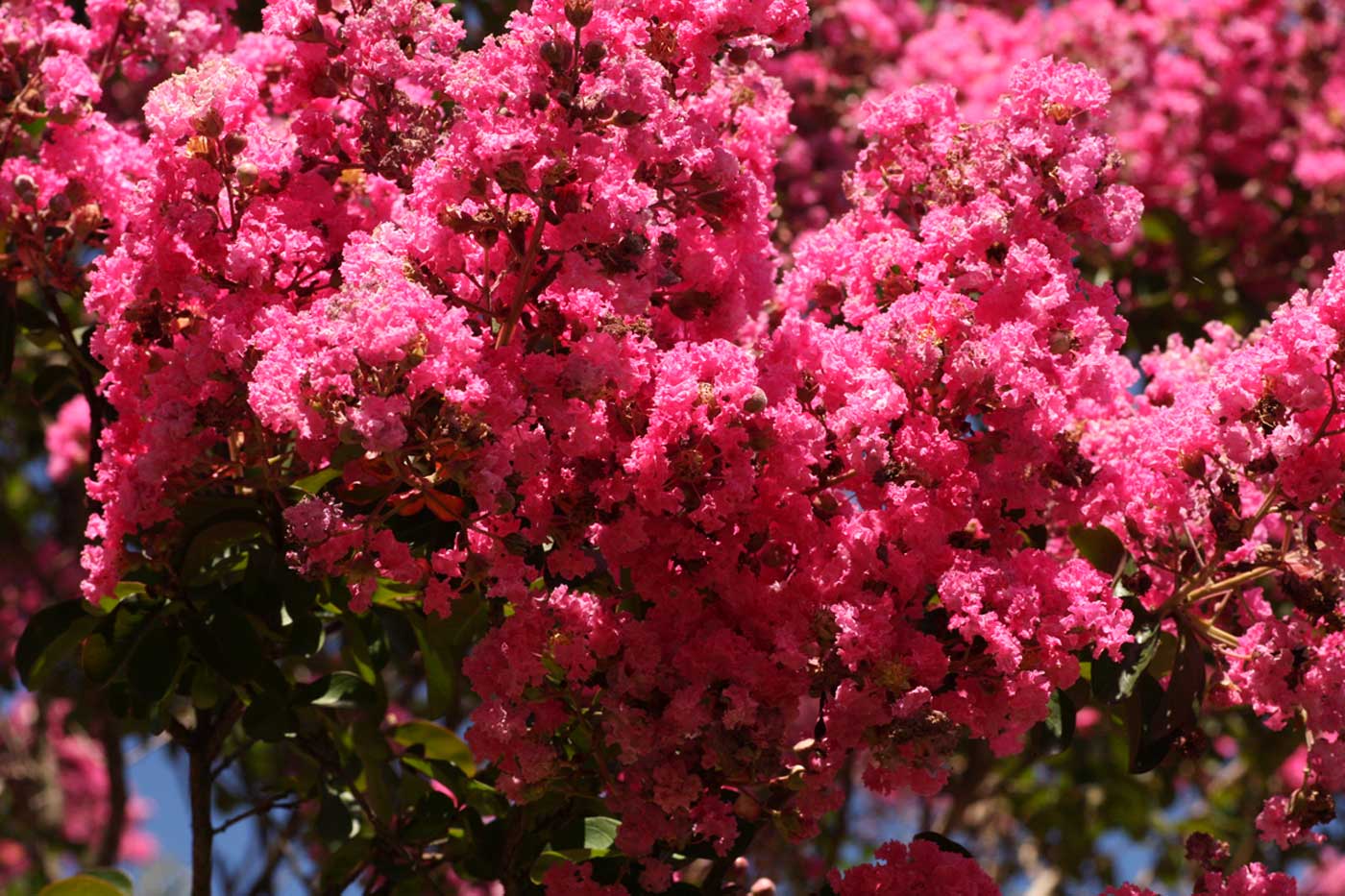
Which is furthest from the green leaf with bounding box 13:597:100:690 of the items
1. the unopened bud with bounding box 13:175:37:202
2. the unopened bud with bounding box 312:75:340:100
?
the unopened bud with bounding box 312:75:340:100

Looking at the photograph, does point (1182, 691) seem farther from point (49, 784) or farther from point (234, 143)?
point (49, 784)

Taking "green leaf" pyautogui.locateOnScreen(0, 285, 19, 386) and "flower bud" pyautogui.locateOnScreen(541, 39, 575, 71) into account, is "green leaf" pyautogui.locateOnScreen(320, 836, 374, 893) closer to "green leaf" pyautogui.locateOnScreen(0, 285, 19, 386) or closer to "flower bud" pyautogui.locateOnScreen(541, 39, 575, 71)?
"green leaf" pyautogui.locateOnScreen(0, 285, 19, 386)

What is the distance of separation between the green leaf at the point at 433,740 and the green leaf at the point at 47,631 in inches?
26.1

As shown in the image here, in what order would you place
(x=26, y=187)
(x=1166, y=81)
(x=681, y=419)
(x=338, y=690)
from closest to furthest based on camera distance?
(x=681, y=419) < (x=26, y=187) < (x=338, y=690) < (x=1166, y=81)

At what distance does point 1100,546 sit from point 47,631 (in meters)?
1.61

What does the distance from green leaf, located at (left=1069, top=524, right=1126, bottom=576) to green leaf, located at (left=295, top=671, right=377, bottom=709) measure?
1.14 metres

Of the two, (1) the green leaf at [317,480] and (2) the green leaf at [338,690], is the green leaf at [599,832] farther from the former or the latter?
(1) the green leaf at [317,480]

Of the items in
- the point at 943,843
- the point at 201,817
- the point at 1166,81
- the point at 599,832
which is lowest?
the point at 201,817

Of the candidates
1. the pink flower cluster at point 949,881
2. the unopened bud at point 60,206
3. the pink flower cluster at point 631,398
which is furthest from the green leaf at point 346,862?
the unopened bud at point 60,206

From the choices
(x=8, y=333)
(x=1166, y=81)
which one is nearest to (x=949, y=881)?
(x=8, y=333)

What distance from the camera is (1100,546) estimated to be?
2.49 metres

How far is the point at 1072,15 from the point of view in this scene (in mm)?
6070

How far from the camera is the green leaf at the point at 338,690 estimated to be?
8.48 ft

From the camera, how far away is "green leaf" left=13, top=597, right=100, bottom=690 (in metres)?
2.50
